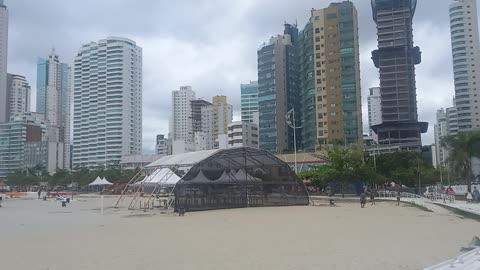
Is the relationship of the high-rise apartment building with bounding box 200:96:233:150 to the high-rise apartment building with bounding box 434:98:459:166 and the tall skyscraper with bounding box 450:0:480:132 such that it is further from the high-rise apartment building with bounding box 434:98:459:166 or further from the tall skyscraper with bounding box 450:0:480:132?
the tall skyscraper with bounding box 450:0:480:132

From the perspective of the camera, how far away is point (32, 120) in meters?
168

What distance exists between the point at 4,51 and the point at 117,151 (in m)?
54.3

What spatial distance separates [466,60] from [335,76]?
1853 inches

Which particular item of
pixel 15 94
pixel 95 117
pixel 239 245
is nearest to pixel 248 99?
pixel 95 117

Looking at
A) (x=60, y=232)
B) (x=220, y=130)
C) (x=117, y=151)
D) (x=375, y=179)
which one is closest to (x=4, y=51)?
(x=117, y=151)

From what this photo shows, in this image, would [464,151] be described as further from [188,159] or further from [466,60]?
[466,60]

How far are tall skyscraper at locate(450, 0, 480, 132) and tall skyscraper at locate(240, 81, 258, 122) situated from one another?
68.7m

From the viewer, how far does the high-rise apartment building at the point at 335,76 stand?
10325 centimetres

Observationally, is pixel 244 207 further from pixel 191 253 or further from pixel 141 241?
pixel 191 253

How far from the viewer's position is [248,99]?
169500 mm

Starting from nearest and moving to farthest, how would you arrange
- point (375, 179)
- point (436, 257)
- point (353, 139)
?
point (436, 257) → point (375, 179) → point (353, 139)

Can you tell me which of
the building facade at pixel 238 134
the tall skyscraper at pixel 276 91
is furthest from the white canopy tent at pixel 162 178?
the tall skyscraper at pixel 276 91

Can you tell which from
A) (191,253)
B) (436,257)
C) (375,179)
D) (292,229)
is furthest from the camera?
(375,179)

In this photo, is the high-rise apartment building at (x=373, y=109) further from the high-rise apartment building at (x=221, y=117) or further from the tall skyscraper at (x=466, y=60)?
the high-rise apartment building at (x=221, y=117)
